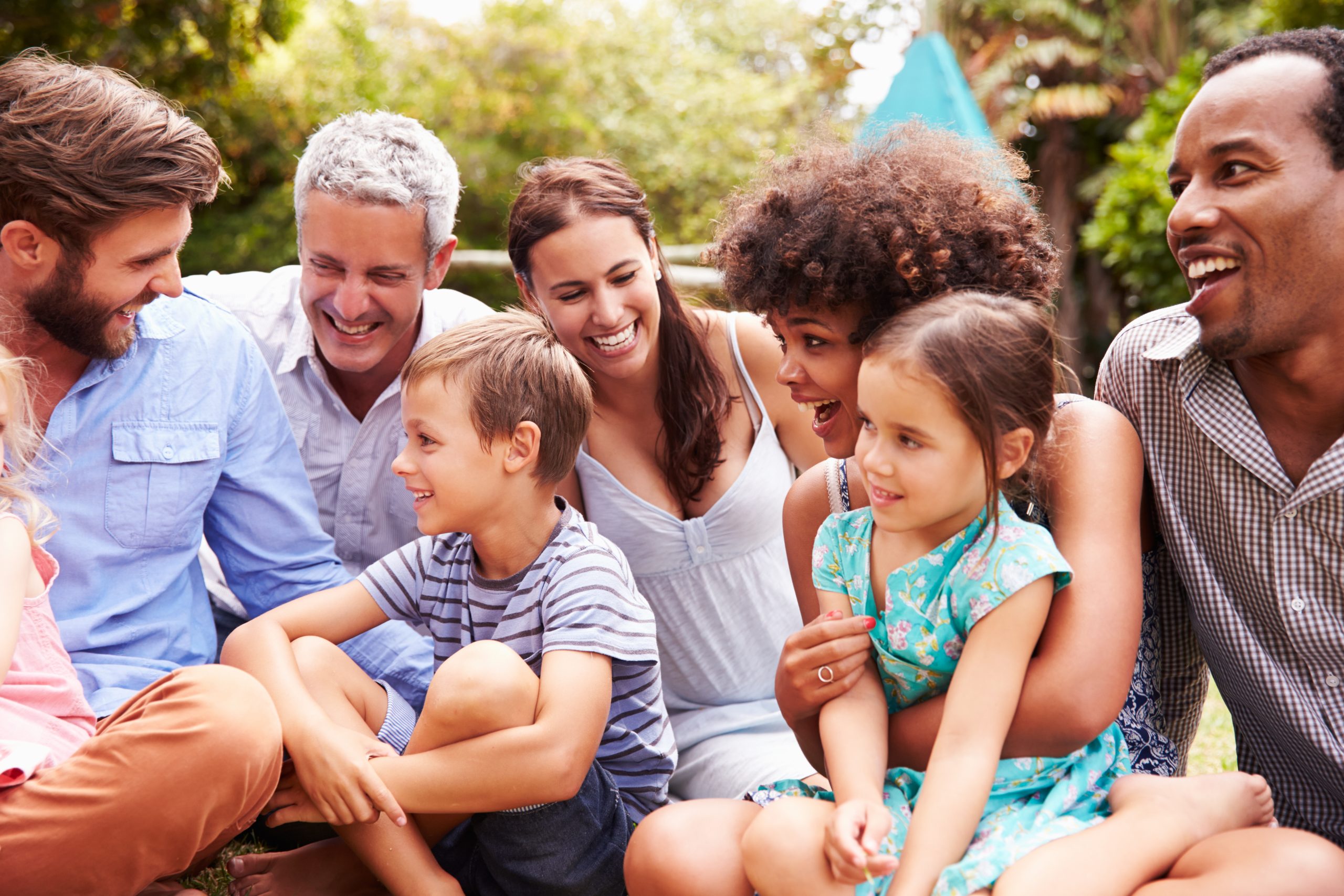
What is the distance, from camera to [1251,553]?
2.28m

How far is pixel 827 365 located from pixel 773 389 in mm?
951

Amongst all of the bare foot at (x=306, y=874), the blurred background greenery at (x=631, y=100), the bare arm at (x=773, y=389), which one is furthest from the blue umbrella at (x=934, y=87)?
the bare foot at (x=306, y=874)

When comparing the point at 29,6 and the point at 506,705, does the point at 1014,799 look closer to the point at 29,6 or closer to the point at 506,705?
the point at 506,705

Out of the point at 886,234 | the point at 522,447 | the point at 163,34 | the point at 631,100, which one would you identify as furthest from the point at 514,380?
the point at 631,100

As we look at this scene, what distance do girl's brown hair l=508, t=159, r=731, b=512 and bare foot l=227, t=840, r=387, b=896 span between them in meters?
1.24

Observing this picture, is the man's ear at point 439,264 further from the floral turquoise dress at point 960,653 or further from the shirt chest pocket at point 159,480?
the floral turquoise dress at point 960,653

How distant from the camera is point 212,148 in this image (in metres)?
2.74

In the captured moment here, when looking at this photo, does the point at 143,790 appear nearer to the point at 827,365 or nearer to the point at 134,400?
the point at 134,400

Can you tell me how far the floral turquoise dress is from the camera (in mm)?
1948

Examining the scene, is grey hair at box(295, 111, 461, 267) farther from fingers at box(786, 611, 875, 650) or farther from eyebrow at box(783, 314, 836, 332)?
fingers at box(786, 611, 875, 650)

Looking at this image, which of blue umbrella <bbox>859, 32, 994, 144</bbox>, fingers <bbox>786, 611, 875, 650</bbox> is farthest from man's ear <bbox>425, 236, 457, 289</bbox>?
blue umbrella <bbox>859, 32, 994, 144</bbox>

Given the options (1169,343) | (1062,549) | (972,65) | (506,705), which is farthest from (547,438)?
(972,65)

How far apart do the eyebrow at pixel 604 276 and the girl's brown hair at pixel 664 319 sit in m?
0.11

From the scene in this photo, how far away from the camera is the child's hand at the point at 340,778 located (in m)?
2.22
